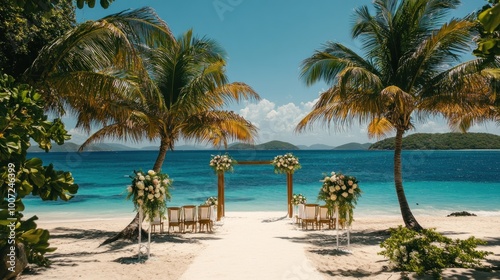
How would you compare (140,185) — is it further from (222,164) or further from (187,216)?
(222,164)

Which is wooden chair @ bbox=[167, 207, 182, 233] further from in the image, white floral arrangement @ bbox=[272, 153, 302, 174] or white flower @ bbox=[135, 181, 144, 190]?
white floral arrangement @ bbox=[272, 153, 302, 174]

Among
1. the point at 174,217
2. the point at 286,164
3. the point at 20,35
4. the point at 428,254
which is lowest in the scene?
the point at 174,217

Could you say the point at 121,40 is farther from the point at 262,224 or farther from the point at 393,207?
the point at 393,207

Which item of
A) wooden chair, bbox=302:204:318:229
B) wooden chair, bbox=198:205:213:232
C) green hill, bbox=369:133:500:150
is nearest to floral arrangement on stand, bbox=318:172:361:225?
wooden chair, bbox=302:204:318:229

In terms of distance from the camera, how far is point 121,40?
245 inches

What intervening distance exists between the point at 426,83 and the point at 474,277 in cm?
579

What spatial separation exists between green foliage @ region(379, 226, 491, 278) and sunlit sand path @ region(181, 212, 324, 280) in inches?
50.9

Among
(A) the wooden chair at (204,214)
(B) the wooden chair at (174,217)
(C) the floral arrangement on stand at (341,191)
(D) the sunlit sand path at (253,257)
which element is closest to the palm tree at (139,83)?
(B) the wooden chair at (174,217)

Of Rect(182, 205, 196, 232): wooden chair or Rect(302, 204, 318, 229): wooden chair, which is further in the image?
Rect(302, 204, 318, 229): wooden chair

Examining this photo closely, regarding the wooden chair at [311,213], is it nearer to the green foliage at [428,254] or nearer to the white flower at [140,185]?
the green foliage at [428,254]

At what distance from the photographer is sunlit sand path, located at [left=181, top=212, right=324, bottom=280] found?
5.69 meters

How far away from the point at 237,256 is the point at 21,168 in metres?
5.31

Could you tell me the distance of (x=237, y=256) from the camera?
698cm

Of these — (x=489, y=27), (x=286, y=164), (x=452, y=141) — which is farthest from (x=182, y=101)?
(x=452, y=141)
